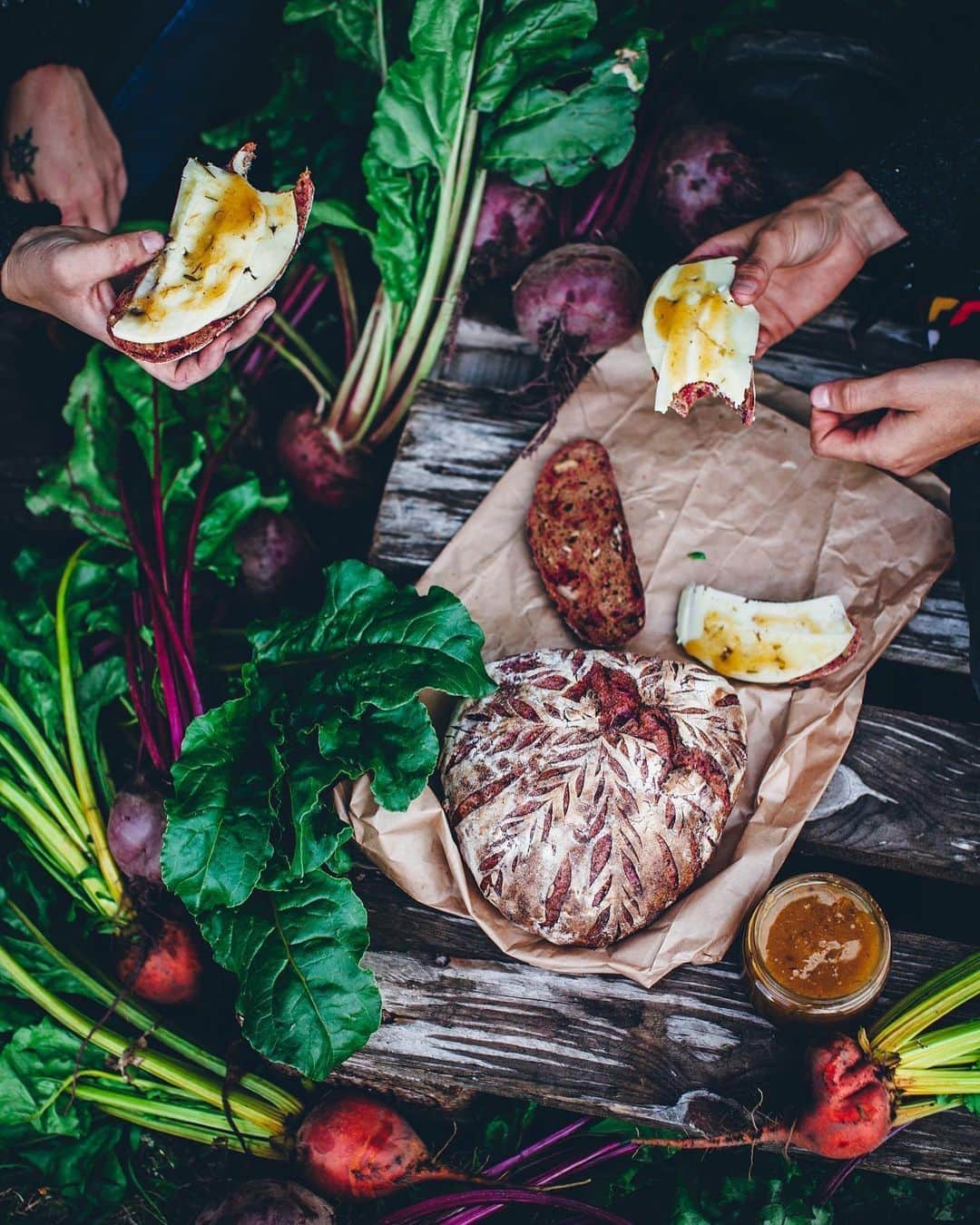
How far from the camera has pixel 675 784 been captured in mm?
2090

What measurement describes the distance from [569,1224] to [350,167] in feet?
9.29

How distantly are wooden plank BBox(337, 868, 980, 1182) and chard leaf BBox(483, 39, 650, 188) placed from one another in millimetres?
1937

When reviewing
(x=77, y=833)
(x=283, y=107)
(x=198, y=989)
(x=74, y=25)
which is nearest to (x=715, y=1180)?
(x=198, y=989)

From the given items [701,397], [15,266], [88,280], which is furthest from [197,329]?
[701,397]

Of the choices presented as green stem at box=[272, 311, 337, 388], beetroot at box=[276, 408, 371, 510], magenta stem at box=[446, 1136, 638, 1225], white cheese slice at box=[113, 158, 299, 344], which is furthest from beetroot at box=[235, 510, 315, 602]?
magenta stem at box=[446, 1136, 638, 1225]

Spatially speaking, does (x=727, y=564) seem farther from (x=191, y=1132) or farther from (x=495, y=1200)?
(x=191, y=1132)

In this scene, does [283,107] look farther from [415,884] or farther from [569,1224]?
[569,1224]

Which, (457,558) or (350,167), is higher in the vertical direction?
(350,167)

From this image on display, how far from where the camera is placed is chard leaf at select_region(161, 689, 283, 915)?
2.01m


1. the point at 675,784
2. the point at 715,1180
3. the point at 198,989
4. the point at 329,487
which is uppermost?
the point at 329,487

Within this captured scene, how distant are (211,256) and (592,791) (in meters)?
1.38

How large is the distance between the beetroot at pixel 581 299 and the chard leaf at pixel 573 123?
212 mm

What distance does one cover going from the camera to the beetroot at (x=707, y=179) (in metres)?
2.62

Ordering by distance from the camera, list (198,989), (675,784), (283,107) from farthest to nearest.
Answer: (283,107) → (198,989) → (675,784)
